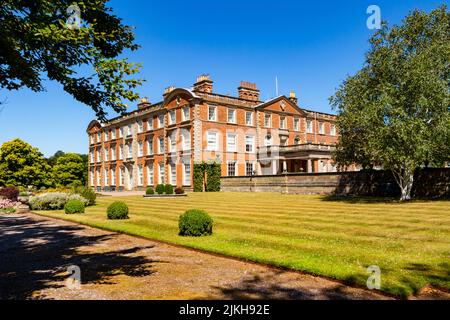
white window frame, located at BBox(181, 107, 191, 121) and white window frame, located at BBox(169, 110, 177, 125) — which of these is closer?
white window frame, located at BBox(181, 107, 191, 121)

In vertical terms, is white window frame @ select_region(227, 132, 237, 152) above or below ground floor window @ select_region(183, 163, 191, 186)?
above

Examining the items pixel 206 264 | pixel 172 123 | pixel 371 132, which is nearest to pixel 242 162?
pixel 172 123

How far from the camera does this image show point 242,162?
158ft

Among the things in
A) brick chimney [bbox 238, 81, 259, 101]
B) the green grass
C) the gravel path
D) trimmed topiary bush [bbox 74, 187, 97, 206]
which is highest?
brick chimney [bbox 238, 81, 259, 101]

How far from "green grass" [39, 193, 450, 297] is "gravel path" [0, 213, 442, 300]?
0.66 m

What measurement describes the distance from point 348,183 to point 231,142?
1881 centimetres

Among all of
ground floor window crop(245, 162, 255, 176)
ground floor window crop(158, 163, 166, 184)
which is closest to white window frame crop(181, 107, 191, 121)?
ground floor window crop(158, 163, 166, 184)

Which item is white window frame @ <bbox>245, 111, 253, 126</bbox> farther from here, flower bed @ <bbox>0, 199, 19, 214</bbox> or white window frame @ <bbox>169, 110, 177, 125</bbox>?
flower bed @ <bbox>0, 199, 19, 214</bbox>

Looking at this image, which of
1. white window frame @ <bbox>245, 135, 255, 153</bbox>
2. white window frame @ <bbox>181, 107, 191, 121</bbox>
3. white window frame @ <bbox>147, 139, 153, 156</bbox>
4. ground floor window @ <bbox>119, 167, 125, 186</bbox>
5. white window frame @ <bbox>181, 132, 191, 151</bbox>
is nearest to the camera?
white window frame @ <bbox>181, 107, 191, 121</bbox>

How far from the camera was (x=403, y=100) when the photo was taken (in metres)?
23.3

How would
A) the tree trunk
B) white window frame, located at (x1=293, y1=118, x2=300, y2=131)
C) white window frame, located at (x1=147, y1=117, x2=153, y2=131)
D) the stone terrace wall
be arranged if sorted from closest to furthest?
the tree trunk
the stone terrace wall
white window frame, located at (x1=147, y1=117, x2=153, y2=131)
white window frame, located at (x1=293, y1=118, x2=300, y2=131)

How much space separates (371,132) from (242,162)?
82.9 ft

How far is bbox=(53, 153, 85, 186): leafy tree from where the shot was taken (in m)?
66.8
